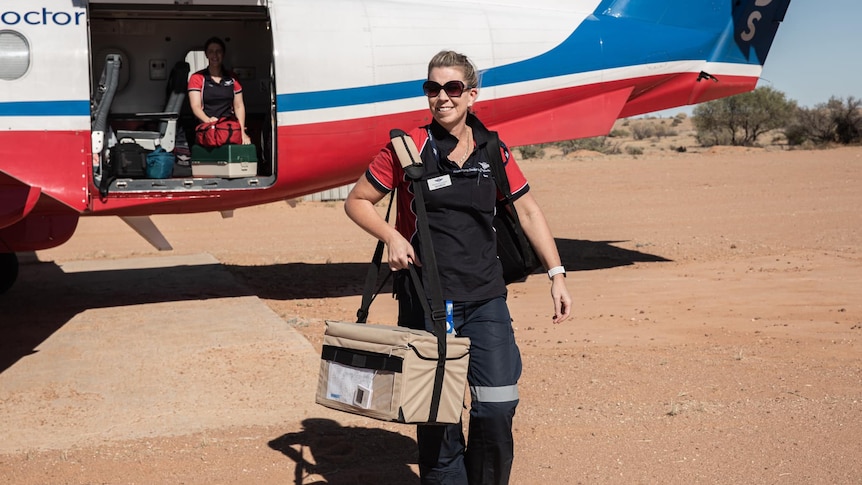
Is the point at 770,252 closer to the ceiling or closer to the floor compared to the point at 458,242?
closer to the floor

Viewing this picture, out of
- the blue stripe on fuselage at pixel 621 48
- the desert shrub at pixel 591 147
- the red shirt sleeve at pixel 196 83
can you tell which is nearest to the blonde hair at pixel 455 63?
the blue stripe on fuselage at pixel 621 48

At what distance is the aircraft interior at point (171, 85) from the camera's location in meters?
10.2

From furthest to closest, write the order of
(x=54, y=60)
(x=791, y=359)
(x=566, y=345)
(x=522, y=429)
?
(x=54, y=60), (x=566, y=345), (x=791, y=359), (x=522, y=429)

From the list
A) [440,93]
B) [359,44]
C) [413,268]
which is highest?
[359,44]

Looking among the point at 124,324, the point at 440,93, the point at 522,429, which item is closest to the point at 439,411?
the point at 440,93

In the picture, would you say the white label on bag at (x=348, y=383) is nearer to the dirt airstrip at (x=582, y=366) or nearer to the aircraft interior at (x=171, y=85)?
the dirt airstrip at (x=582, y=366)

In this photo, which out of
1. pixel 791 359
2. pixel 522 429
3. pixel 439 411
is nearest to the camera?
pixel 439 411

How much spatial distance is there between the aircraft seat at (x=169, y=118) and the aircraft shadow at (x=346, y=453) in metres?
5.58

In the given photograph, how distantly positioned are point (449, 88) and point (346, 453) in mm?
2753

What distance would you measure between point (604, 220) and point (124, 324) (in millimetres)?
11120

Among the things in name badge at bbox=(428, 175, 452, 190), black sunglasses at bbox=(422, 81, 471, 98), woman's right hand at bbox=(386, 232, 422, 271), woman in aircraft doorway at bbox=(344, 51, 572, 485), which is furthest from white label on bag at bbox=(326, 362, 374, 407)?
black sunglasses at bbox=(422, 81, 471, 98)

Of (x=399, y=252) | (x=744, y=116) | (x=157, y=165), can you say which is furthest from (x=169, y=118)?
(x=744, y=116)

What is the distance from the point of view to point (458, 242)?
4.50 meters

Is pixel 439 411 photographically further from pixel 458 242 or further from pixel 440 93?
pixel 440 93
